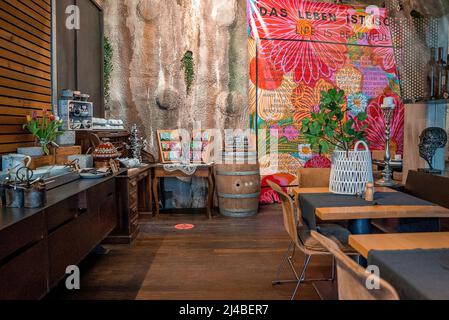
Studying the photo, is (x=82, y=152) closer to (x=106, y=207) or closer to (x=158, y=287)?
(x=106, y=207)

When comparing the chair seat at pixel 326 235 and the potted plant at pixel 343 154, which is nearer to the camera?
the chair seat at pixel 326 235

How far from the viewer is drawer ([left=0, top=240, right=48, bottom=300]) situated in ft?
6.57

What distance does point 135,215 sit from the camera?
15.4 feet

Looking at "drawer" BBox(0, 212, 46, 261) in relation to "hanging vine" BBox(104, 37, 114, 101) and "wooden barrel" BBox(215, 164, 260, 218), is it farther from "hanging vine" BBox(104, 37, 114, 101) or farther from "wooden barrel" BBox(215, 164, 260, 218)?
"hanging vine" BBox(104, 37, 114, 101)

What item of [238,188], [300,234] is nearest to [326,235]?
[300,234]

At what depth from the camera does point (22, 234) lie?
7.08 ft

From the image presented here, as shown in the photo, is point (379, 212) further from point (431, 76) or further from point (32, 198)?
point (32, 198)

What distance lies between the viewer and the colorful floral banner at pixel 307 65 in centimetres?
623

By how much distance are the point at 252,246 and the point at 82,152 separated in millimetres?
2262

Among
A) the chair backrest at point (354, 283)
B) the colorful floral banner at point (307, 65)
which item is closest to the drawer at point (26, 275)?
the chair backrest at point (354, 283)

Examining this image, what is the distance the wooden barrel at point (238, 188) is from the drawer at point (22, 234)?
11.0ft

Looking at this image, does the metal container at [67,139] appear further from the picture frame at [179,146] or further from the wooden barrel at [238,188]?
the wooden barrel at [238,188]

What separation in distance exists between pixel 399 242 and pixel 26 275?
2070mm

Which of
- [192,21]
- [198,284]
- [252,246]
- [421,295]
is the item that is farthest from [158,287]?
[192,21]
